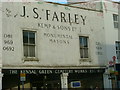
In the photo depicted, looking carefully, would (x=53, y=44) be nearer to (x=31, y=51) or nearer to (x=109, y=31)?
(x=31, y=51)

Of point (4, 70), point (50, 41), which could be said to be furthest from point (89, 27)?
point (4, 70)

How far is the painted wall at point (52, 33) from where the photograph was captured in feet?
51.4

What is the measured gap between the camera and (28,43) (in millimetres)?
16359

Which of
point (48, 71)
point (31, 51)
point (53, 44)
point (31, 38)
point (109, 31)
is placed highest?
point (109, 31)

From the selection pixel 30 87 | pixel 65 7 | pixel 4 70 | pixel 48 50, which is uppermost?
pixel 65 7

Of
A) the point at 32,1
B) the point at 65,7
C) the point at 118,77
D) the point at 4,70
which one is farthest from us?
the point at 118,77

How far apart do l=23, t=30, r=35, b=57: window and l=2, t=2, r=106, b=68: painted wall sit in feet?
0.93

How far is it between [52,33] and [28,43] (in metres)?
1.83

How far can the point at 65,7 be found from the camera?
18359 millimetres

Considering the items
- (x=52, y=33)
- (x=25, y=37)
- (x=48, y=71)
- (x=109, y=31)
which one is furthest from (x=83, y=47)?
(x=25, y=37)

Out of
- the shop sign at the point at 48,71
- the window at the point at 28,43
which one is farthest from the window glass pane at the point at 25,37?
the shop sign at the point at 48,71

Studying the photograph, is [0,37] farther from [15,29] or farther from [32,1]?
[32,1]

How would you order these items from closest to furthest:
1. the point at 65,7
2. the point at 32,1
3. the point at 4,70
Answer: the point at 4,70 → the point at 32,1 → the point at 65,7

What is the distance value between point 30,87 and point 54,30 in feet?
18.0
